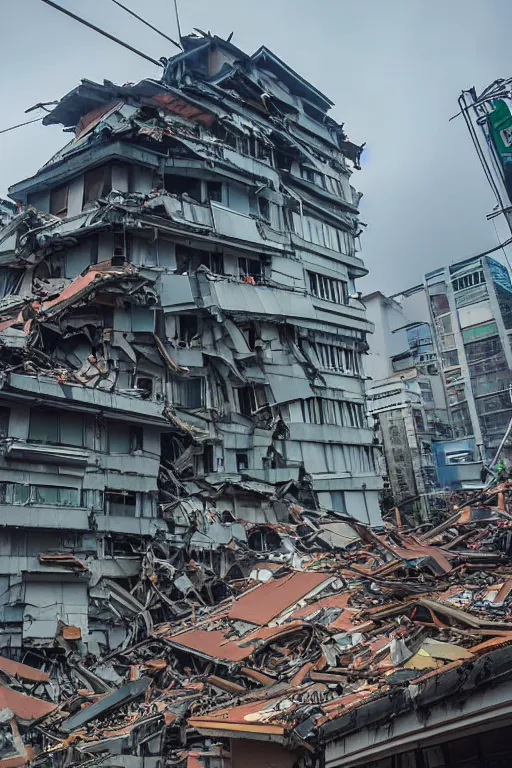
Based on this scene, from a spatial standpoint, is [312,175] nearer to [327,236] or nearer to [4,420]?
[327,236]

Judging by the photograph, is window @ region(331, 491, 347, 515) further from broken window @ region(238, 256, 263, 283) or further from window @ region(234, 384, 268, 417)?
broken window @ region(238, 256, 263, 283)

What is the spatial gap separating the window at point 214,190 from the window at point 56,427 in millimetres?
13838

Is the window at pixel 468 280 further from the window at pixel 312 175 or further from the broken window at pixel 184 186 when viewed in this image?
the broken window at pixel 184 186

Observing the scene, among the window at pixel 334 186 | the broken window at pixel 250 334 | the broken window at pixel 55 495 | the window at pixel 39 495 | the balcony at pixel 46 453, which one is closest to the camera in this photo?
the window at pixel 39 495

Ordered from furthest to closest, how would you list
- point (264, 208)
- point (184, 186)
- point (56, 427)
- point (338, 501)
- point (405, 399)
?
point (405, 399)
point (264, 208)
point (184, 186)
point (338, 501)
point (56, 427)

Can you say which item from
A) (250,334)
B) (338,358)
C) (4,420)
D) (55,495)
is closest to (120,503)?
(55,495)

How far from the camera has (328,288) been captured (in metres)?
36.8

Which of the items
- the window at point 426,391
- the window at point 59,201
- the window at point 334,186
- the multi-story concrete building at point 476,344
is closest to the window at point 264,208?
the window at point 334,186

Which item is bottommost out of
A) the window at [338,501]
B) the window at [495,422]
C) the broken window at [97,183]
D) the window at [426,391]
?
the window at [338,501]

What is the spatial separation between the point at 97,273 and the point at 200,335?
5327mm

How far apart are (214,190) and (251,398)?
33.7 feet

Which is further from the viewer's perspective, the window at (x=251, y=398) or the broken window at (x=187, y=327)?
the window at (x=251, y=398)

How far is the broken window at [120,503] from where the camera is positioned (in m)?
24.7

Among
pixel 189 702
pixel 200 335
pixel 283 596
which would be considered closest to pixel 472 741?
pixel 189 702
